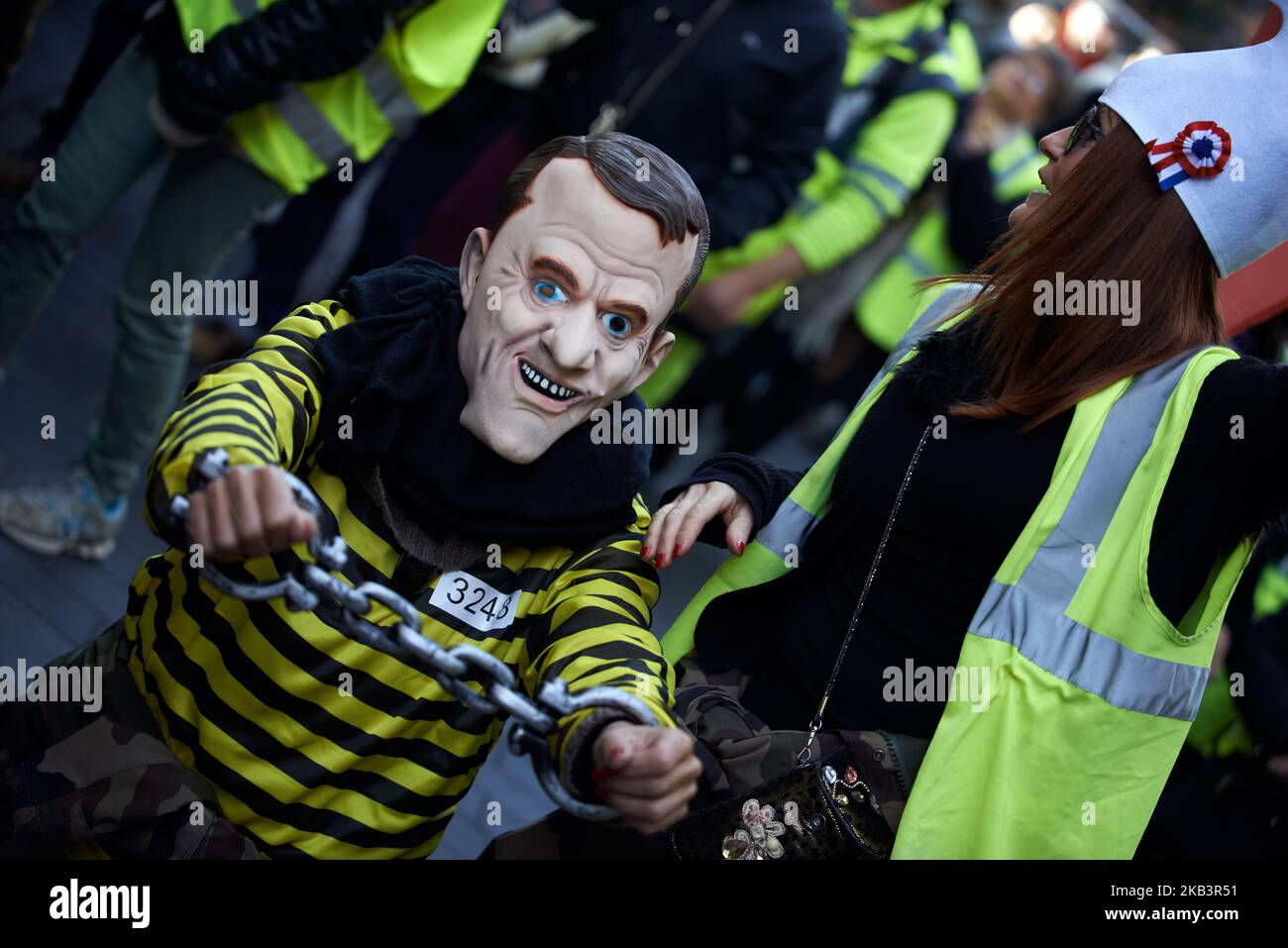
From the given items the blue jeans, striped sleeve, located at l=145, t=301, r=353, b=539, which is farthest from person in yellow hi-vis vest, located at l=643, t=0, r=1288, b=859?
the blue jeans

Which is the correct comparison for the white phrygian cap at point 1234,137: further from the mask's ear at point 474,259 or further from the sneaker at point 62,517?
the sneaker at point 62,517

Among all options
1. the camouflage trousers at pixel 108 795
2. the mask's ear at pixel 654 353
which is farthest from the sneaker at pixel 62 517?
the mask's ear at pixel 654 353

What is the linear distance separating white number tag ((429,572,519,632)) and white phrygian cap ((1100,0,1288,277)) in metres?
1.14

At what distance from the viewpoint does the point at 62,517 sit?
12.0ft

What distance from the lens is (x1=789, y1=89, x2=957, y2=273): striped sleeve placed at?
4441 mm

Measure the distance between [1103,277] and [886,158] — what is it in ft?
8.50

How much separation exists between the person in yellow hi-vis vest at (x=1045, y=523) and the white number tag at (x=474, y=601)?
23cm

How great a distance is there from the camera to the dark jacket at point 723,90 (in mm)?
3693

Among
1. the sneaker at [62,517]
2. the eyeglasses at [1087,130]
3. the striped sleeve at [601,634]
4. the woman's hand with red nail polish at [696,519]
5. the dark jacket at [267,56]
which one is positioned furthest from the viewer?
the sneaker at [62,517]

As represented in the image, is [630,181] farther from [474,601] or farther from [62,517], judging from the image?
[62,517]

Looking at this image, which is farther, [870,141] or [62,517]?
[870,141]

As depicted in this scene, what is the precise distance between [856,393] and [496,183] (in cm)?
178

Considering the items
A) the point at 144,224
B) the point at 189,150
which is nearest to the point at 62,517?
the point at 144,224

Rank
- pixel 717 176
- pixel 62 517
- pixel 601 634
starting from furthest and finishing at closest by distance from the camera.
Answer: pixel 717 176 < pixel 62 517 < pixel 601 634
